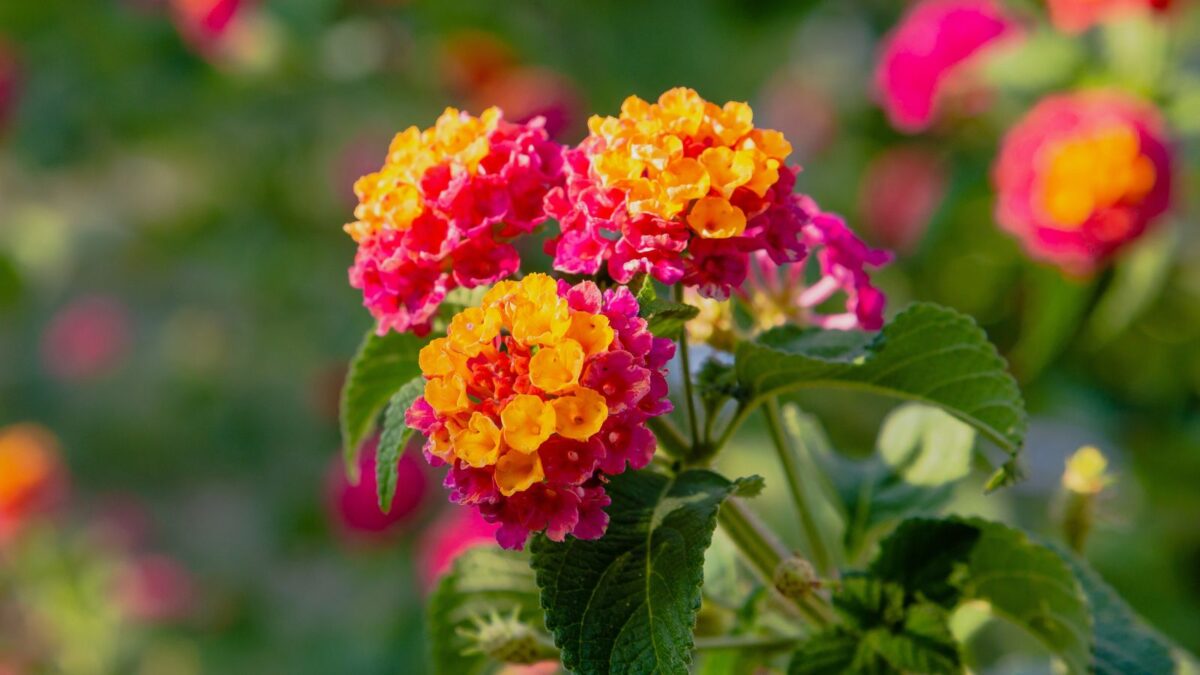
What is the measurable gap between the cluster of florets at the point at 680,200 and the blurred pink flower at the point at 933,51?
1036 millimetres

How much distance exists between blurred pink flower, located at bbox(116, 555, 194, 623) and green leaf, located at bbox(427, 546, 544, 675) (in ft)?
4.92

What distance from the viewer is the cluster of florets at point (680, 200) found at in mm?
511

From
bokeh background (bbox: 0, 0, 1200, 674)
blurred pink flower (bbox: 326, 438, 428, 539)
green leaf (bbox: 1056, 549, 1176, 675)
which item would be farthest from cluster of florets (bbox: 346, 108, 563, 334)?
blurred pink flower (bbox: 326, 438, 428, 539)

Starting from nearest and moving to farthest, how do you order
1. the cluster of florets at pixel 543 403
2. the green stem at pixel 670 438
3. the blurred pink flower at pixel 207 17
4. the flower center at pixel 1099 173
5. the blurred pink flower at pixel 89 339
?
the cluster of florets at pixel 543 403 < the green stem at pixel 670 438 < the flower center at pixel 1099 173 < the blurred pink flower at pixel 207 17 < the blurred pink flower at pixel 89 339

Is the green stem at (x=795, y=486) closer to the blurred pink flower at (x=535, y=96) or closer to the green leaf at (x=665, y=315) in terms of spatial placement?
the green leaf at (x=665, y=315)

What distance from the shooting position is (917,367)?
0.56 metres

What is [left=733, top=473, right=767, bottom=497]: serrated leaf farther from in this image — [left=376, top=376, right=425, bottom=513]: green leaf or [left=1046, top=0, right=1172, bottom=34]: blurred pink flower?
[left=1046, top=0, right=1172, bottom=34]: blurred pink flower

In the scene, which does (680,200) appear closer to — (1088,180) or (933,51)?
(1088,180)

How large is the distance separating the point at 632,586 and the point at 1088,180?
3.00 ft

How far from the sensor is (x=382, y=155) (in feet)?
7.18

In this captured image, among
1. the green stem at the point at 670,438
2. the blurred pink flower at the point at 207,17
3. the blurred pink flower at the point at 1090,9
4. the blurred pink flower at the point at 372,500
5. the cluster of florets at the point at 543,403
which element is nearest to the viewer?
the cluster of florets at the point at 543,403

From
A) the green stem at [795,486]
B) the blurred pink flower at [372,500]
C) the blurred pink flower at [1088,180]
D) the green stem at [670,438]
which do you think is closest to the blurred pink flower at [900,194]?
the blurred pink flower at [1088,180]

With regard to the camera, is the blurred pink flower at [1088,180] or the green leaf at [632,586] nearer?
the green leaf at [632,586]

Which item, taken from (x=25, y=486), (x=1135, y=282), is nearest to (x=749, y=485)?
(x=1135, y=282)
